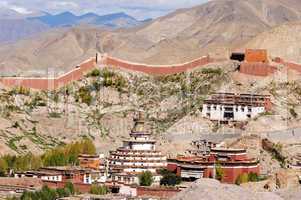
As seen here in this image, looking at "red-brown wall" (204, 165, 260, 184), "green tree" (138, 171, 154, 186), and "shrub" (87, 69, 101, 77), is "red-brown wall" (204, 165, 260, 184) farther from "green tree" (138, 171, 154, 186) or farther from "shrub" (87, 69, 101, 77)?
"shrub" (87, 69, 101, 77)

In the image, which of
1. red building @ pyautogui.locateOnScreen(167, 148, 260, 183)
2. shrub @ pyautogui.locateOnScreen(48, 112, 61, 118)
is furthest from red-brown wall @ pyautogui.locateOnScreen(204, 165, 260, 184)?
shrub @ pyautogui.locateOnScreen(48, 112, 61, 118)

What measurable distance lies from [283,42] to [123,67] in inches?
777

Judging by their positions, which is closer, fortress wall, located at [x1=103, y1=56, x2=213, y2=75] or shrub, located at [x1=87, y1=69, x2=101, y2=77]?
shrub, located at [x1=87, y1=69, x2=101, y2=77]

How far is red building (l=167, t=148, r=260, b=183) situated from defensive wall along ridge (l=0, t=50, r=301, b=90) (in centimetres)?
2467

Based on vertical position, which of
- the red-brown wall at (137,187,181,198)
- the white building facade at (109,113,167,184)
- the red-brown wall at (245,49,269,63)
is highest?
the red-brown wall at (245,49,269,63)

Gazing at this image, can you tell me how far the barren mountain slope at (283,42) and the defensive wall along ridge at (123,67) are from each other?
531 inches

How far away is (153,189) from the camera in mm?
60812

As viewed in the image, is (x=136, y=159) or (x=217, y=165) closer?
(x=217, y=165)

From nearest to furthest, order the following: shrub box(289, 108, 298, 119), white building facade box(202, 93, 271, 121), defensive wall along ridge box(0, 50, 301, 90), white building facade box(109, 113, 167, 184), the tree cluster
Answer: white building facade box(109, 113, 167, 184)
the tree cluster
white building facade box(202, 93, 271, 121)
shrub box(289, 108, 298, 119)
defensive wall along ridge box(0, 50, 301, 90)

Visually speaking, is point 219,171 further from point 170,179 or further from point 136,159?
point 136,159

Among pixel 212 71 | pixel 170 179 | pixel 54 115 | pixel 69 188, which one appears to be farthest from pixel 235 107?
pixel 69 188

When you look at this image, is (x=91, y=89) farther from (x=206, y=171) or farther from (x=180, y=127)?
(x=206, y=171)

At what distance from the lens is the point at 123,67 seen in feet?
328

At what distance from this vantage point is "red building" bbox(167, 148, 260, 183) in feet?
214
